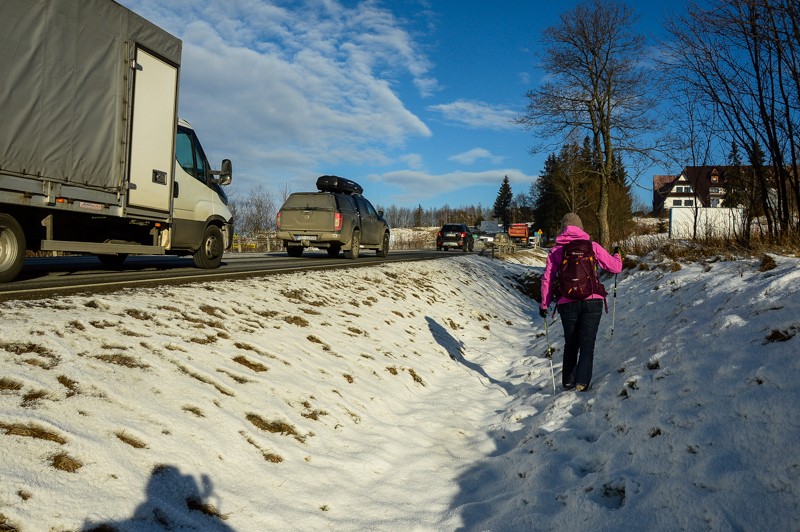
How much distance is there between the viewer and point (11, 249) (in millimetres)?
6238

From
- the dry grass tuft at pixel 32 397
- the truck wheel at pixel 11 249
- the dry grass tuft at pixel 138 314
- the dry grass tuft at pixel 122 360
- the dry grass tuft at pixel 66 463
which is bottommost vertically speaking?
the dry grass tuft at pixel 66 463

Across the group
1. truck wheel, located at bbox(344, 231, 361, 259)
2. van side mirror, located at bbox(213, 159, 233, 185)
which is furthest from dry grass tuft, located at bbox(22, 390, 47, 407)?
truck wheel, located at bbox(344, 231, 361, 259)

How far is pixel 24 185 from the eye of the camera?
19.7 ft

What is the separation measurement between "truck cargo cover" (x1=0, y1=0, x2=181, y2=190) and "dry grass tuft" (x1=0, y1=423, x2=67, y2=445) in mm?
4432

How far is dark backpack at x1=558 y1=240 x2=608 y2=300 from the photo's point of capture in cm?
532

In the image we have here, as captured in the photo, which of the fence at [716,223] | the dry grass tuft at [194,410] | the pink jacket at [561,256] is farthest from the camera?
the fence at [716,223]

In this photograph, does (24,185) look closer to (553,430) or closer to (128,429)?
(128,429)

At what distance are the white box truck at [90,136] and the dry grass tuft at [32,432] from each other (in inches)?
172

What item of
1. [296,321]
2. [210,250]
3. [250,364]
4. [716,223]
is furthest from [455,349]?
[716,223]

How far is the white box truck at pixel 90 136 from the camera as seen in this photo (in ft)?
19.3

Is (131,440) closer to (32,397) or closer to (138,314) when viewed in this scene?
(32,397)

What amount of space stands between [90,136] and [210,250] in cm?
362

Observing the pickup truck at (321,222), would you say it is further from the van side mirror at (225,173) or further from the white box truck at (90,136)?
the white box truck at (90,136)

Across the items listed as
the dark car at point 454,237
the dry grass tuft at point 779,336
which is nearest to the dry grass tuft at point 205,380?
the dry grass tuft at point 779,336
